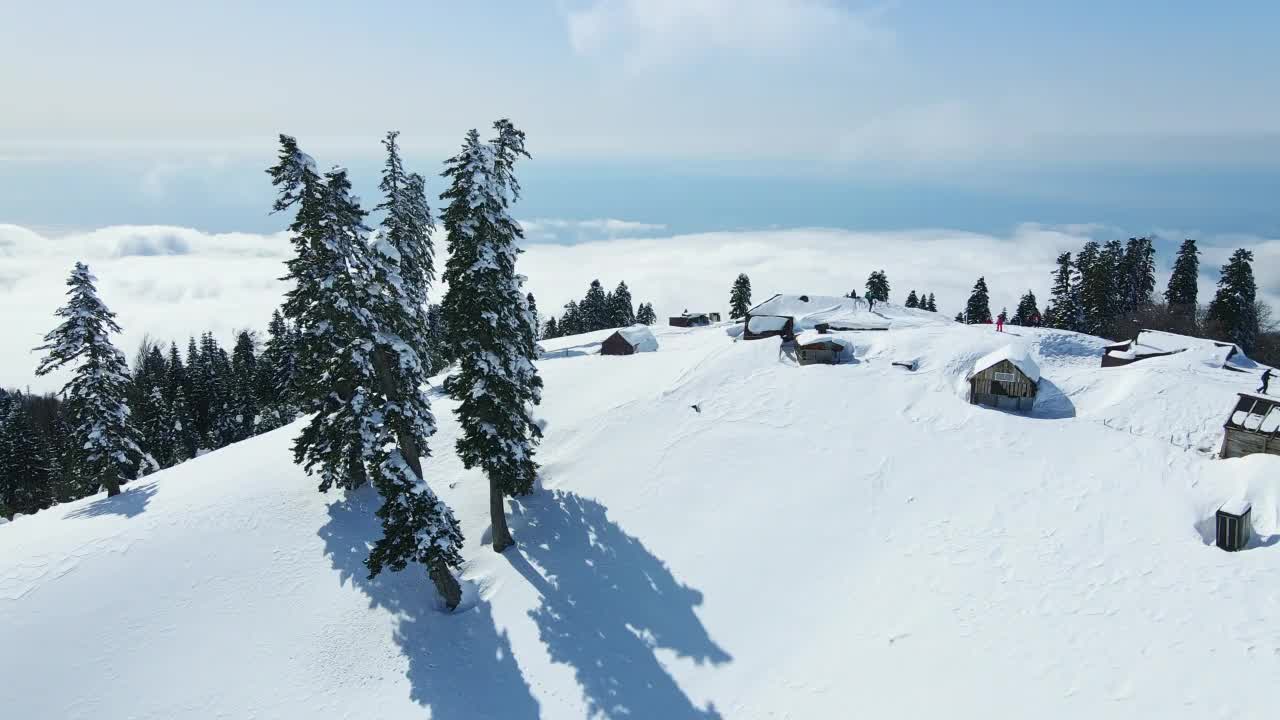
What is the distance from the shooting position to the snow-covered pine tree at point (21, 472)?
59875 millimetres

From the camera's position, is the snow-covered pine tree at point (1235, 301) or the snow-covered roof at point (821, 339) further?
the snow-covered pine tree at point (1235, 301)

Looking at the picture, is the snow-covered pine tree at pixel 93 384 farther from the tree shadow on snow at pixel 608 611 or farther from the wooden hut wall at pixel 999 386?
the wooden hut wall at pixel 999 386

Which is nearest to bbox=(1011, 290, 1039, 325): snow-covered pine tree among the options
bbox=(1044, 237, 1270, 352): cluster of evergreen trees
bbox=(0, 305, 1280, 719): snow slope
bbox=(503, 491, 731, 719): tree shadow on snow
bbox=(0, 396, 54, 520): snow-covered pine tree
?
bbox=(1044, 237, 1270, 352): cluster of evergreen trees

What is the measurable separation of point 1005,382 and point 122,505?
48.0m

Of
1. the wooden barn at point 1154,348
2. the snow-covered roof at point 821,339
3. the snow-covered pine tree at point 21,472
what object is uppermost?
the snow-covered roof at point 821,339

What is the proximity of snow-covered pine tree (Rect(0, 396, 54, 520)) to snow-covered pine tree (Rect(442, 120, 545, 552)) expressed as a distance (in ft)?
220

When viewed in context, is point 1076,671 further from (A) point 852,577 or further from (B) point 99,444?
(B) point 99,444

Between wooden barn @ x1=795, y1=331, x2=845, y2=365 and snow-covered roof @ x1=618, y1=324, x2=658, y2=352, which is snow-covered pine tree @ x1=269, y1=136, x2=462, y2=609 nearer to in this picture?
wooden barn @ x1=795, y1=331, x2=845, y2=365

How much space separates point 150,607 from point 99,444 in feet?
46.4

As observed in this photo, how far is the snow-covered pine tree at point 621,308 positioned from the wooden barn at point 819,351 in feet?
194

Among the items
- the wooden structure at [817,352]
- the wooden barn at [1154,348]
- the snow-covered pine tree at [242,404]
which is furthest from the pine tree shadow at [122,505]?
the wooden barn at [1154,348]

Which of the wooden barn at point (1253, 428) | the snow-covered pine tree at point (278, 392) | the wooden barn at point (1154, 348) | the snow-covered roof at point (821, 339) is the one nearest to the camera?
the wooden barn at point (1253, 428)

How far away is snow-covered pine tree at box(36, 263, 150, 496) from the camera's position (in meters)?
30.5

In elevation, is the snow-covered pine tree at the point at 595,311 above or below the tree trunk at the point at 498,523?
above
